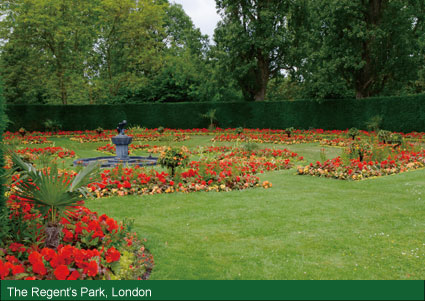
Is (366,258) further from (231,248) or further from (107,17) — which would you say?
(107,17)

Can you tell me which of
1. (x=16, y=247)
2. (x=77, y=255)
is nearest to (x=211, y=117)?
(x=16, y=247)

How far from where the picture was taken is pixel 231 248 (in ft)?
14.2

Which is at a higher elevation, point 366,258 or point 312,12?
point 312,12

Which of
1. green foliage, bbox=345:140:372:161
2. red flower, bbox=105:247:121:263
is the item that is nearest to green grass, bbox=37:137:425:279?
red flower, bbox=105:247:121:263

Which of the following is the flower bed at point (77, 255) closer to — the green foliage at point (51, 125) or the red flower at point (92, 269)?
the red flower at point (92, 269)

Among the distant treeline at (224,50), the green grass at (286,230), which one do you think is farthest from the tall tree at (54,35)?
the green grass at (286,230)

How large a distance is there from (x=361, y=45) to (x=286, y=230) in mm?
21607

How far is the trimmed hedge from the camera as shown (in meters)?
20.3

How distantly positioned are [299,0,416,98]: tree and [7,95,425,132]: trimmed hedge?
1.57 meters

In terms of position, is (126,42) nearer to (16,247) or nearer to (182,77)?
(182,77)

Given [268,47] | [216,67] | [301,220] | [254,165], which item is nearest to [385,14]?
[268,47]

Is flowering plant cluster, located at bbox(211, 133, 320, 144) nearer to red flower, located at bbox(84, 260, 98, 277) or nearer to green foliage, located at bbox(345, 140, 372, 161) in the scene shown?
green foliage, located at bbox(345, 140, 372, 161)

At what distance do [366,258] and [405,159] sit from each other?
7.72m

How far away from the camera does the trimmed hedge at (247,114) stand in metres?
20.3
